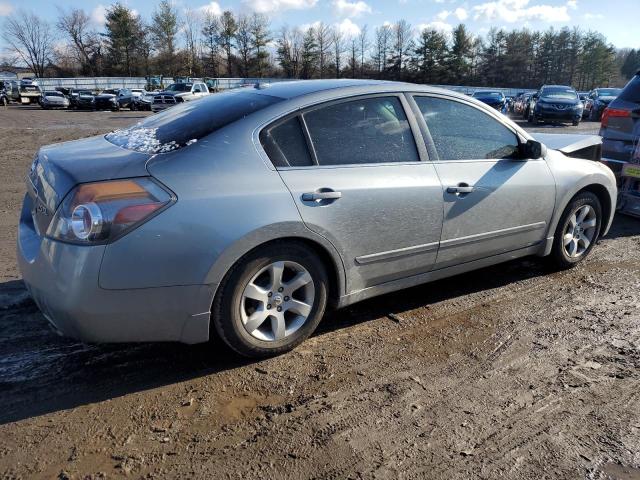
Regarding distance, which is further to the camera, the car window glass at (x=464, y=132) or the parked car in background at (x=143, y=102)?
the parked car in background at (x=143, y=102)

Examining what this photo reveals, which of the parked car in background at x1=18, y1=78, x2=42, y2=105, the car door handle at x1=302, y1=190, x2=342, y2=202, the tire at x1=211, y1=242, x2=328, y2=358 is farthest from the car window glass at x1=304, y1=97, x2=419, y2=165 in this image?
the parked car in background at x1=18, y1=78, x2=42, y2=105

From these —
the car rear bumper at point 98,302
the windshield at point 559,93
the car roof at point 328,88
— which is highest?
the windshield at point 559,93

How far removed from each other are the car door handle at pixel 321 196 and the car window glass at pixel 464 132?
0.98m

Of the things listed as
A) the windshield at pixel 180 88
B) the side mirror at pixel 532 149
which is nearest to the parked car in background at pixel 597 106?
the windshield at pixel 180 88

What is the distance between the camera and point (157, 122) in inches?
136

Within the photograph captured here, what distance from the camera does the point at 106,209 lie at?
8.09ft

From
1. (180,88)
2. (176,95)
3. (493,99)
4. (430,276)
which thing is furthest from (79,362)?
(180,88)

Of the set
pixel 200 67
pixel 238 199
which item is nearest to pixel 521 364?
pixel 238 199

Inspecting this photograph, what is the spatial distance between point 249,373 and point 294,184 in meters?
1.12

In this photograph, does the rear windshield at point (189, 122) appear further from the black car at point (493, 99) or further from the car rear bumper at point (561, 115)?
the black car at point (493, 99)

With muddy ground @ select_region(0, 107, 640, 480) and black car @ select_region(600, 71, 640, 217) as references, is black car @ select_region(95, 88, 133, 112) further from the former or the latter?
muddy ground @ select_region(0, 107, 640, 480)

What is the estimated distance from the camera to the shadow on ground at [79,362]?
268cm

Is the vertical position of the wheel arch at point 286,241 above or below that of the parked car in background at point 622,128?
below

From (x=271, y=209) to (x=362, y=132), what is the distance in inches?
36.0
